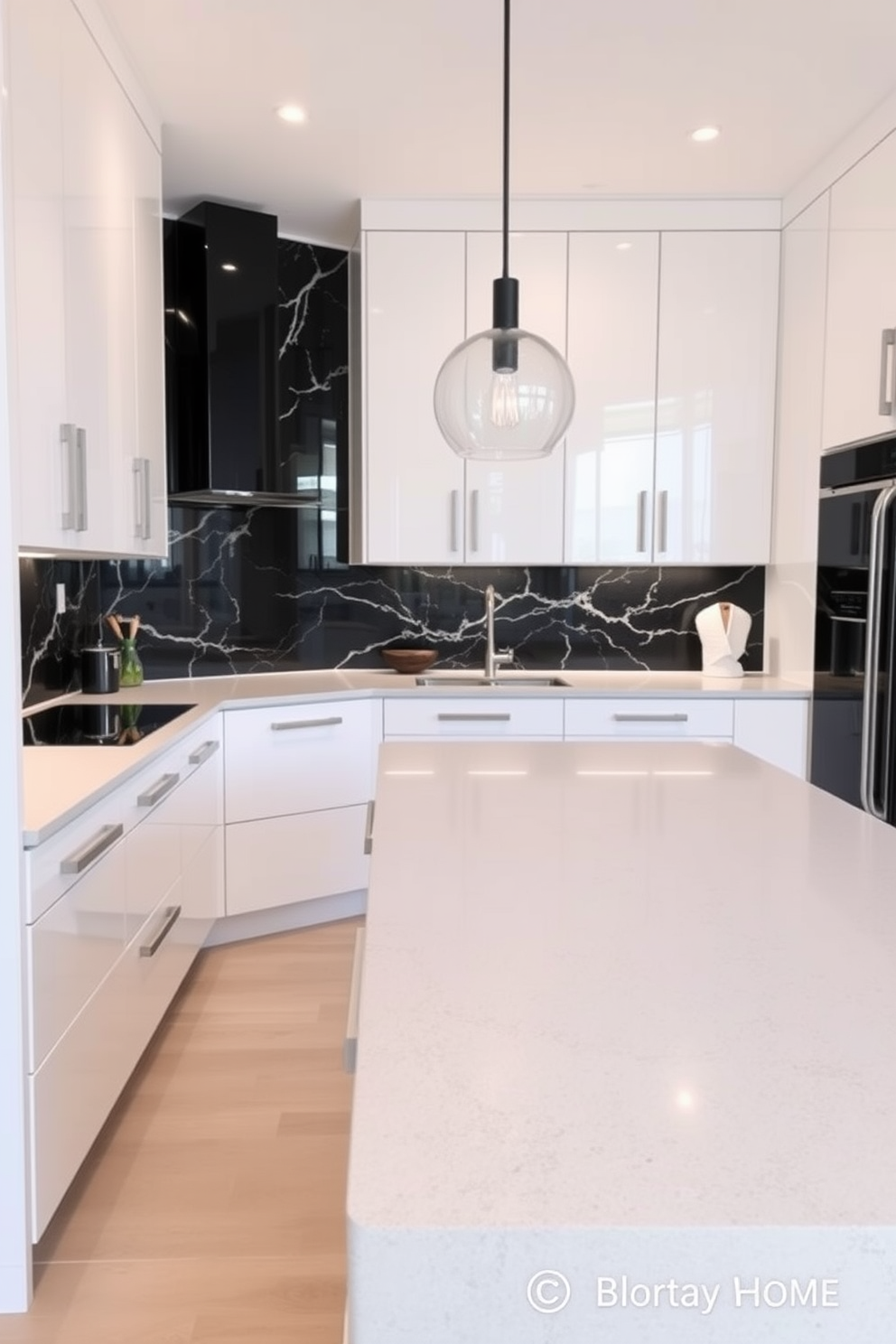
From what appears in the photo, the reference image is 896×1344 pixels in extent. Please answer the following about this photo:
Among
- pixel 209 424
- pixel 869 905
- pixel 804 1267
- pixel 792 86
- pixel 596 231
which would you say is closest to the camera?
pixel 804 1267

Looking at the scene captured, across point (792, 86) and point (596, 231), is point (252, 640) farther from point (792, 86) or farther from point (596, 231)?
point (792, 86)

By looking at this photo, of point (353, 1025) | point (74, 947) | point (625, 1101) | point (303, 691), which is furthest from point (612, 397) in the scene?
point (625, 1101)

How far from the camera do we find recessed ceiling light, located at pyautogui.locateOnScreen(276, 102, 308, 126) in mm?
3055

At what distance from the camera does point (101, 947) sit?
6.84ft

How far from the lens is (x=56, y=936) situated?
183 centimetres

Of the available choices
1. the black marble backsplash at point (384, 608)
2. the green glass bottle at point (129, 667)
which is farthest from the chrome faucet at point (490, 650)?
the green glass bottle at point (129, 667)

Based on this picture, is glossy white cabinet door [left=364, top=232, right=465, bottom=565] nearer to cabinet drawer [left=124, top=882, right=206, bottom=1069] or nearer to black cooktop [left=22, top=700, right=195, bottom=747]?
black cooktop [left=22, top=700, right=195, bottom=747]

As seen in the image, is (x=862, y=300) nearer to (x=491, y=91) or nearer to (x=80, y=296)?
(x=491, y=91)

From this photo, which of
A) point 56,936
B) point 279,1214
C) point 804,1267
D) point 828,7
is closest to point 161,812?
point 56,936

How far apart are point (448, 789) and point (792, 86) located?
7.68 ft

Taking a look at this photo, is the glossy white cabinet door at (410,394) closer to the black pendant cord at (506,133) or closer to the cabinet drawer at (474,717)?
the cabinet drawer at (474,717)

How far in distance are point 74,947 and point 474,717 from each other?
6.31ft

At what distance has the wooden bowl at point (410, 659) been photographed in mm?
4055

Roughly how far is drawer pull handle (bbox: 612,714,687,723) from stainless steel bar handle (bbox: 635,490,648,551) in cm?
69
